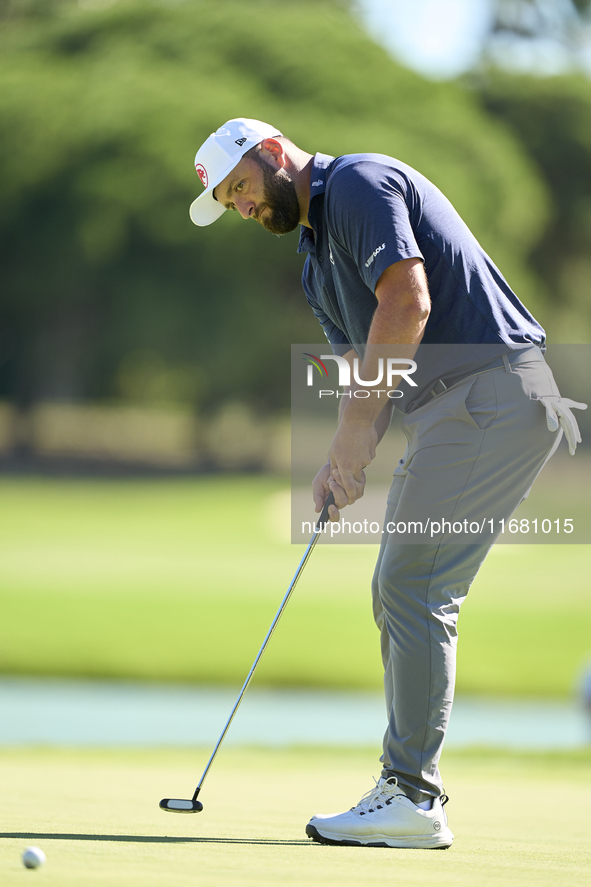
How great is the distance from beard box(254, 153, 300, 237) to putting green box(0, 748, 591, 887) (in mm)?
1477

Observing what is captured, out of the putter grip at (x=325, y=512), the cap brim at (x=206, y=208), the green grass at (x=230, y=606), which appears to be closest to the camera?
the putter grip at (x=325, y=512)

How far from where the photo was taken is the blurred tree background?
85.3 feet

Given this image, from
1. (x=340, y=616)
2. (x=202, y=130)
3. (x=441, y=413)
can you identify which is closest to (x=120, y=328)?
(x=202, y=130)

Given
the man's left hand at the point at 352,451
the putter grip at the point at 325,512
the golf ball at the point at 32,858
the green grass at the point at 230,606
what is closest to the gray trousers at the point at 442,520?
the man's left hand at the point at 352,451

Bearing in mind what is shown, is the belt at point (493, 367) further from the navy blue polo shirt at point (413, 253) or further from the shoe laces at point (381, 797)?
the shoe laces at point (381, 797)

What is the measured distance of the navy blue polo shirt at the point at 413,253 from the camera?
2639 millimetres

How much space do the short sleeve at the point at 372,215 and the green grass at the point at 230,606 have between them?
22.9 feet

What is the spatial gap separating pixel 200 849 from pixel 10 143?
26374 mm

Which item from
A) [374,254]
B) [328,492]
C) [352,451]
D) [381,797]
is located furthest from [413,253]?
[381,797]

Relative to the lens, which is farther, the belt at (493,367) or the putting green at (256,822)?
the belt at (493,367)

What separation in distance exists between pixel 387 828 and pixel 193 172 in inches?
919

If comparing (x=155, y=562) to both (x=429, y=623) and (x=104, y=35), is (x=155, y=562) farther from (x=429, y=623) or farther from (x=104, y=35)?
(x=104, y=35)

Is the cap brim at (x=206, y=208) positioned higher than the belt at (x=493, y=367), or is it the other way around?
the cap brim at (x=206, y=208)

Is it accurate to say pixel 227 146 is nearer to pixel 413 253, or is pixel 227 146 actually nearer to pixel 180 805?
pixel 413 253
